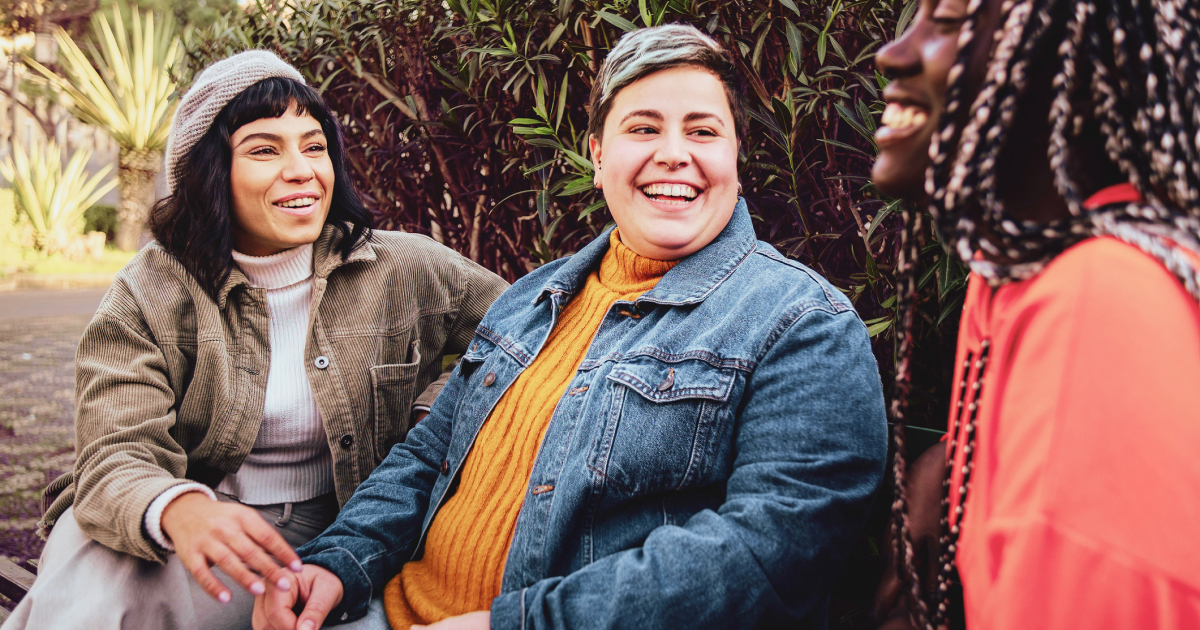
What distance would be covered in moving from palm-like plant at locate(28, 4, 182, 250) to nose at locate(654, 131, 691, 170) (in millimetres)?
11505

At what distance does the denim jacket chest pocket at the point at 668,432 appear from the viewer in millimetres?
1514

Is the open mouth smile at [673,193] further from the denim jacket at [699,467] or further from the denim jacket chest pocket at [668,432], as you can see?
the denim jacket chest pocket at [668,432]

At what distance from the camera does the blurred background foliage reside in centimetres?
196

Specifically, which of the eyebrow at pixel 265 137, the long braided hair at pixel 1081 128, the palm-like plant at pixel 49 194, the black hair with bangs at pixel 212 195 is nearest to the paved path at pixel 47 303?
the palm-like plant at pixel 49 194

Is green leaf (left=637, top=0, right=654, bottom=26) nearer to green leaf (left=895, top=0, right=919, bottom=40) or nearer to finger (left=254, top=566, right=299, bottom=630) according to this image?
green leaf (left=895, top=0, right=919, bottom=40)

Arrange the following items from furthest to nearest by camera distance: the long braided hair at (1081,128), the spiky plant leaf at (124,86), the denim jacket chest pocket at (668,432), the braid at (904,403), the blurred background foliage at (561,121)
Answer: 1. the spiky plant leaf at (124,86)
2. the blurred background foliage at (561,121)
3. the denim jacket chest pocket at (668,432)
4. the braid at (904,403)
5. the long braided hair at (1081,128)

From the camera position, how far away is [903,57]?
3.40 ft

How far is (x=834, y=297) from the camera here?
157 cm

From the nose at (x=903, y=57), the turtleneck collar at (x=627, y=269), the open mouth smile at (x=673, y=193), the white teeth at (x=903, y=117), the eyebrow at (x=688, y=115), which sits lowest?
the turtleneck collar at (x=627, y=269)

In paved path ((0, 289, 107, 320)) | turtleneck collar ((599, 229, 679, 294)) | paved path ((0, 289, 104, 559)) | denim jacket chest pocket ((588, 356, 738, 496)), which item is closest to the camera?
denim jacket chest pocket ((588, 356, 738, 496))

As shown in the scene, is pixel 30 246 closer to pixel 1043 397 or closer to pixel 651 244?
pixel 651 244

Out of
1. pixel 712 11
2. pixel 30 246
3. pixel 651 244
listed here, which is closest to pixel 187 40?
pixel 712 11

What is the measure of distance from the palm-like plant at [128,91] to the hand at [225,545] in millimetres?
11282

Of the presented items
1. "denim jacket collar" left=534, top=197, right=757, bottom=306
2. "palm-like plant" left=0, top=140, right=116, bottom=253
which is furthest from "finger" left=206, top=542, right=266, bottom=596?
"palm-like plant" left=0, top=140, right=116, bottom=253
